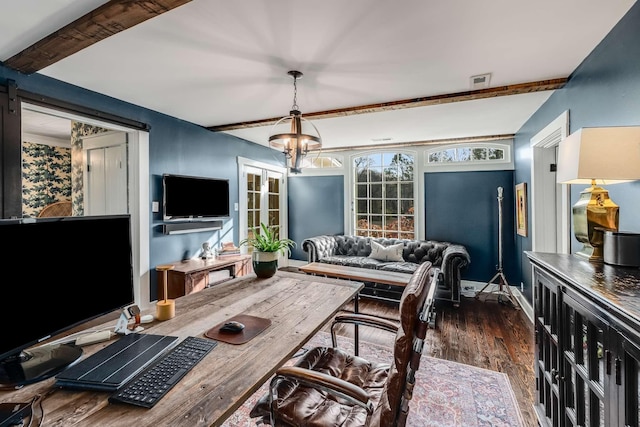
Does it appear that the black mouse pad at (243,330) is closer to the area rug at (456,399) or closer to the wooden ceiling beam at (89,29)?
the area rug at (456,399)

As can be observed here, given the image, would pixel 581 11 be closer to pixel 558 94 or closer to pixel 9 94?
pixel 558 94

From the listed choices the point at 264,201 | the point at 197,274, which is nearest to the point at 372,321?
the point at 197,274

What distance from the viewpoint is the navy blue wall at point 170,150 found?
2.71m

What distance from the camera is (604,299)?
38.4 inches

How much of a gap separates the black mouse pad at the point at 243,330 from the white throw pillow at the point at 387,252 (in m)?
3.60

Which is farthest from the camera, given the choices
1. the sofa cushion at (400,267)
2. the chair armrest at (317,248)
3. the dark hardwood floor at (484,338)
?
the chair armrest at (317,248)

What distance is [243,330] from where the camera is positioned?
50.7 inches

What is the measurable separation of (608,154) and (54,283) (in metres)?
2.27

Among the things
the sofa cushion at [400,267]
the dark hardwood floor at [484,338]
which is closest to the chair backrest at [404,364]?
the dark hardwood floor at [484,338]

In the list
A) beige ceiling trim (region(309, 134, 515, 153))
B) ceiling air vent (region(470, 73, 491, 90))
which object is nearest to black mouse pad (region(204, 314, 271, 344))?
ceiling air vent (region(470, 73, 491, 90))

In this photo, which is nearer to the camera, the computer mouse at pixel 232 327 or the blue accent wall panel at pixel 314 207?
the computer mouse at pixel 232 327

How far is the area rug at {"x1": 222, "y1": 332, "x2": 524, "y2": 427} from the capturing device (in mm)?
1876

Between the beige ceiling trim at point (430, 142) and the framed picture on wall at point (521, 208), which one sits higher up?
the beige ceiling trim at point (430, 142)

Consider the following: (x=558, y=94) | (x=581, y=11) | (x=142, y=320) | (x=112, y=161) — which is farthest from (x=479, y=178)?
(x=112, y=161)
